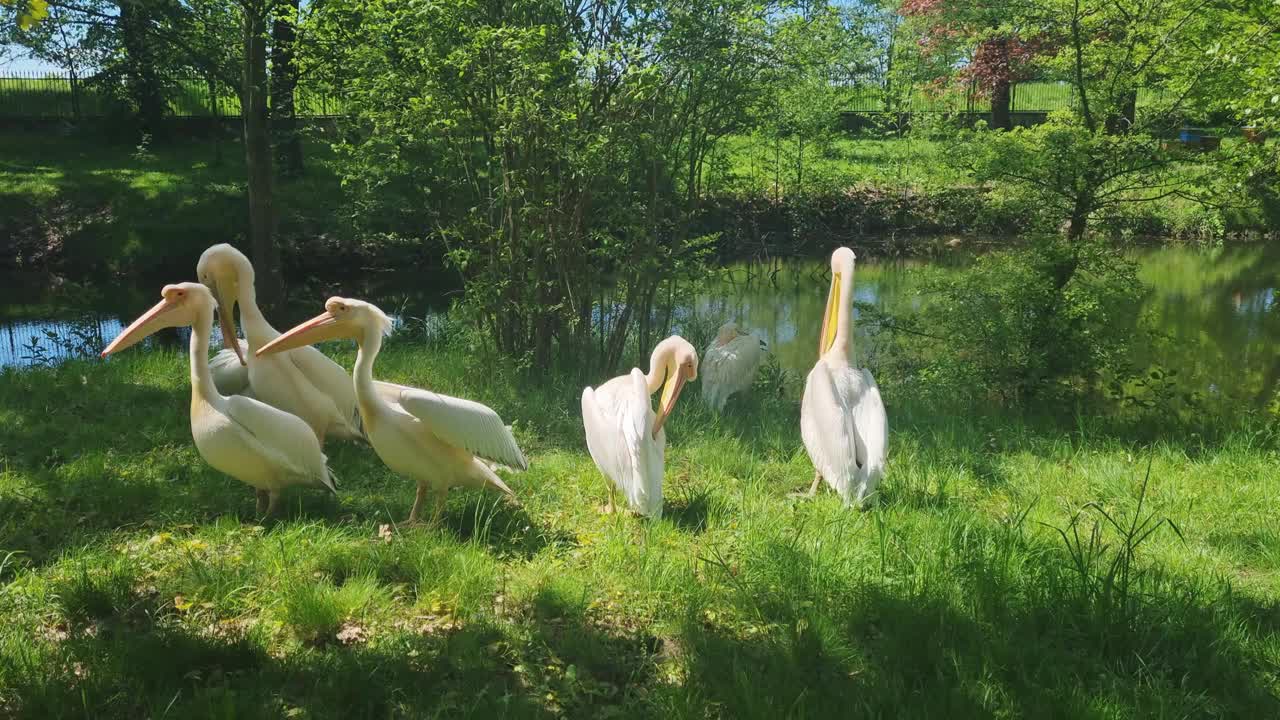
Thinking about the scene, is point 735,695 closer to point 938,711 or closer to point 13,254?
point 938,711

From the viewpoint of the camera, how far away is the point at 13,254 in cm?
1881

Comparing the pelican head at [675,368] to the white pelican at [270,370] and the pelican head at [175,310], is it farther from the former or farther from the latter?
the pelican head at [175,310]

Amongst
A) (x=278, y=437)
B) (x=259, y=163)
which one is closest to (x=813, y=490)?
(x=278, y=437)

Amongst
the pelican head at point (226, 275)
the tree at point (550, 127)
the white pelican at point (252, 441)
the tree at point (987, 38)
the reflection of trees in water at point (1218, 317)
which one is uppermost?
the tree at point (987, 38)

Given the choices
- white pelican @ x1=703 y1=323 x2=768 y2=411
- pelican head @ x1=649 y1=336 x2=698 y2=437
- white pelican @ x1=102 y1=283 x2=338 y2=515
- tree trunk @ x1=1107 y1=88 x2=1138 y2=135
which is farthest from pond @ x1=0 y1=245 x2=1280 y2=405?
white pelican @ x1=102 y1=283 x2=338 y2=515

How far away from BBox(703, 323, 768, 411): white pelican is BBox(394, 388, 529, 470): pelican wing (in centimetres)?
328

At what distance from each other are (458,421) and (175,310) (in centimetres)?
202

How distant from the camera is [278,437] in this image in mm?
4676

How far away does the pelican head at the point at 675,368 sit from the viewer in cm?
527

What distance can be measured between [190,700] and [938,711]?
2.41 meters

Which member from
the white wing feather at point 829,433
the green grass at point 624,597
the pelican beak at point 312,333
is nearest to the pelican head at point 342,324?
the pelican beak at point 312,333

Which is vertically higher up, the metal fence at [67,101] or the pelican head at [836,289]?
the metal fence at [67,101]

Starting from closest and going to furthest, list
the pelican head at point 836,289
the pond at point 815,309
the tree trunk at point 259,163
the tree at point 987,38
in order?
the pelican head at point 836,289 < the tree trunk at point 259,163 < the tree at point 987,38 < the pond at point 815,309

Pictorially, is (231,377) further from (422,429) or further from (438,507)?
(438,507)
